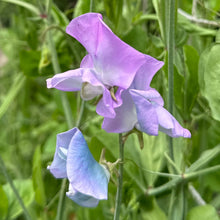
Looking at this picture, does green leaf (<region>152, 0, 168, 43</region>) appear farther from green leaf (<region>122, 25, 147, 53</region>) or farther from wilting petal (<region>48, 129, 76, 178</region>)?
wilting petal (<region>48, 129, 76, 178</region>)

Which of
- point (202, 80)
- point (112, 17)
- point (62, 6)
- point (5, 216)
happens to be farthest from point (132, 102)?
point (62, 6)

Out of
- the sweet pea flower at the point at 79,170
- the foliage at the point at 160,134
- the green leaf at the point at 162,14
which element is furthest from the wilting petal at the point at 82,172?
the green leaf at the point at 162,14

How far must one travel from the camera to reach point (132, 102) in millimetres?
326

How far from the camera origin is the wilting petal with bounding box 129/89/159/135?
30cm

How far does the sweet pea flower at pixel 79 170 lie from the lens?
11.3 inches

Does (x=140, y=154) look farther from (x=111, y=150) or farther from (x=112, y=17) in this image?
(x=112, y=17)

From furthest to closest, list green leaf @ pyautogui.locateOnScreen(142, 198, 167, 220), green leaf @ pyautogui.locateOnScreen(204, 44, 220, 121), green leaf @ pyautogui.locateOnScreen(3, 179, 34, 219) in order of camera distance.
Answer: green leaf @ pyautogui.locateOnScreen(3, 179, 34, 219)
green leaf @ pyautogui.locateOnScreen(142, 198, 167, 220)
green leaf @ pyautogui.locateOnScreen(204, 44, 220, 121)

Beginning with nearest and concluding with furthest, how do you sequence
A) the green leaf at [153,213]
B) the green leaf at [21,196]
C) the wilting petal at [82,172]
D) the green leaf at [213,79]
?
1. the wilting petal at [82,172]
2. the green leaf at [213,79]
3. the green leaf at [153,213]
4. the green leaf at [21,196]

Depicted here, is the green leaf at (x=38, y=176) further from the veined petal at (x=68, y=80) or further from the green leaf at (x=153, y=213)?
the veined petal at (x=68, y=80)

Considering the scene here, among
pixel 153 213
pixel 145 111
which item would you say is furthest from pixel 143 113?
pixel 153 213

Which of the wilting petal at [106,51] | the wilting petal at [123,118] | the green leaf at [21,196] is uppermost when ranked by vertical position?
the wilting petal at [106,51]

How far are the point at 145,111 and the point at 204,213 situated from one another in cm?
29

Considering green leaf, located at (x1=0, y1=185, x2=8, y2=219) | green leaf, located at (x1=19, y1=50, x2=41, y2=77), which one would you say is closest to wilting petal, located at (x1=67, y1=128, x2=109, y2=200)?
green leaf, located at (x1=0, y1=185, x2=8, y2=219)

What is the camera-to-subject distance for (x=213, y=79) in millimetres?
457
